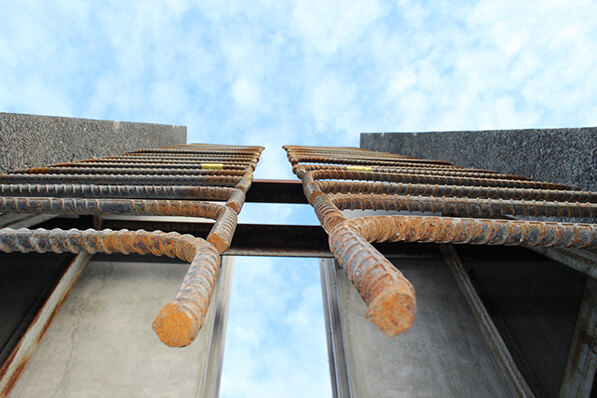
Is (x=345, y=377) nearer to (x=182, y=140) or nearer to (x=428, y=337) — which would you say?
(x=428, y=337)

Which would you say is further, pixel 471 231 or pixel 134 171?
pixel 134 171

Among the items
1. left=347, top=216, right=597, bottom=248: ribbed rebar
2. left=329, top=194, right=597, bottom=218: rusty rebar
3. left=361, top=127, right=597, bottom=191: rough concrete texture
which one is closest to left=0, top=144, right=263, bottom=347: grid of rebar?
left=347, top=216, right=597, bottom=248: ribbed rebar

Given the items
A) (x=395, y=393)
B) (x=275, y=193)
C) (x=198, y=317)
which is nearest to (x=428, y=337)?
(x=395, y=393)

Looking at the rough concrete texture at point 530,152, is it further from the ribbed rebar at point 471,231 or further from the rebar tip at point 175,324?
the rebar tip at point 175,324

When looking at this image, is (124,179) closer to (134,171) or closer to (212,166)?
(134,171)

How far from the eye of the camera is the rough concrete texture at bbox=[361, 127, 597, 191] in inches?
84.5

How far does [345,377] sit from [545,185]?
5.69ft

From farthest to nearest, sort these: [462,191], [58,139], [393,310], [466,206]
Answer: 1. [58,139]
2. [462,191]
3. [466,206]
4. [393,310]

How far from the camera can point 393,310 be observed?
55cm

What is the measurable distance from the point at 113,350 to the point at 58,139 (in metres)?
1.88

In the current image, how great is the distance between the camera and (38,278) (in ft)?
8.07

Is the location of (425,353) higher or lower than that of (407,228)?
higher

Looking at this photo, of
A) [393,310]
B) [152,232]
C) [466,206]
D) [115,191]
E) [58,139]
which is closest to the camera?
[393,310]

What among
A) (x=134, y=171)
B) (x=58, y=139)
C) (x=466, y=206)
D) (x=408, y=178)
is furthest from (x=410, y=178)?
(x=58, y=139)
